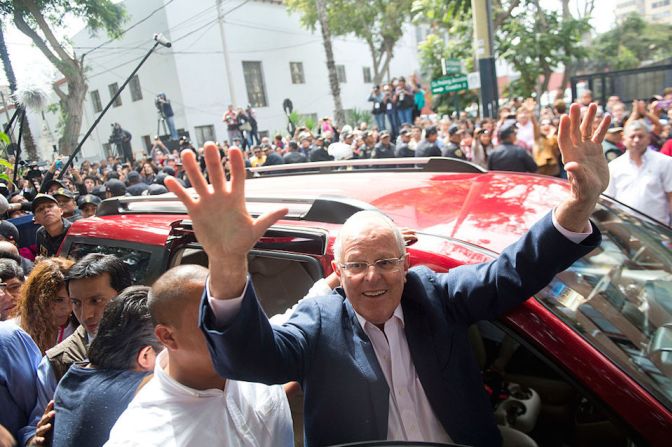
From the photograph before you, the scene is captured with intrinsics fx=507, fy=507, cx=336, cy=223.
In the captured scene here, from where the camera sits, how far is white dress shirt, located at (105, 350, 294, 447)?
1457mm

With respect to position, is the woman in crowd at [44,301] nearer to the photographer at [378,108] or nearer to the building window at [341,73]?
the photographer at [378,108]

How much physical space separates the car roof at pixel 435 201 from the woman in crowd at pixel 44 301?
478 mm

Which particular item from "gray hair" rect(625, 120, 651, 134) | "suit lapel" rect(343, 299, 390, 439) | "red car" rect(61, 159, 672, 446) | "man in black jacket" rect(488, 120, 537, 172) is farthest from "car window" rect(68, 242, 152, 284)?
"man in black jacket" rect(488, 120, 537, 172)

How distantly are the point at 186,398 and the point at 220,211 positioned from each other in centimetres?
64

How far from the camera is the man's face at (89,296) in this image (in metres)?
2.43

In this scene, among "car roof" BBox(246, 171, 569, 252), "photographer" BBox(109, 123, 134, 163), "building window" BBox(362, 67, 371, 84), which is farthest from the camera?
"building window" BBox(362, 67, 371, 84)

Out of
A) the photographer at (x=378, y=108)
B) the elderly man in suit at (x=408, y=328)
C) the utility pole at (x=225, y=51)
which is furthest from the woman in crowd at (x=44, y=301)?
the utility pole at (x=225, y=51)

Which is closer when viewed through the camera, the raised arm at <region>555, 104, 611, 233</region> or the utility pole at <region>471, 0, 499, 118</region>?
the raised arm at <region>555, 104, 611, 233</region>

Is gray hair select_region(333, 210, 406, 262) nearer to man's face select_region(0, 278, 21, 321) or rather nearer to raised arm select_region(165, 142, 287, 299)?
raised arm select_region(165, 142, 287, 299)

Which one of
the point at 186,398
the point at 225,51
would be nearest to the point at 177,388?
the point at 186,398

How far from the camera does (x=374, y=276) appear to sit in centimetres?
166

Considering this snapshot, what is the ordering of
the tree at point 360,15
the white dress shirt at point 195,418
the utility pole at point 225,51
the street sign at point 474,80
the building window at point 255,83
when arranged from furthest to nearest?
the tree at point 360,15, the building window at point 255,83, the utility pole at point 225,51, the street sign at point 474,80, the white dress shirt at point 195,418

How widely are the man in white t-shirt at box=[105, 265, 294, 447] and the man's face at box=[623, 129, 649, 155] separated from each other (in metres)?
4.10

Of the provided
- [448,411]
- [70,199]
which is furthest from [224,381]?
[70,199]
